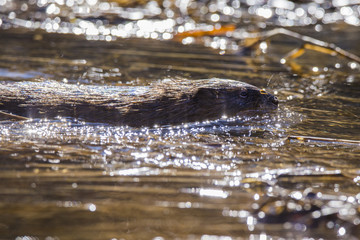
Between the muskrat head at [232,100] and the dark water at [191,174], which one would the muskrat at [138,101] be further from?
the dark water at [191,174]

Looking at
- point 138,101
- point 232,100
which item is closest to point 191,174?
point 138,101

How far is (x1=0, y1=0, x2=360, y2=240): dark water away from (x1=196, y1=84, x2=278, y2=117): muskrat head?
0.33 ft

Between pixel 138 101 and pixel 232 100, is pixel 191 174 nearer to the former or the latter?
pixel 138 101

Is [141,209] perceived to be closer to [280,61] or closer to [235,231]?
[235,231]

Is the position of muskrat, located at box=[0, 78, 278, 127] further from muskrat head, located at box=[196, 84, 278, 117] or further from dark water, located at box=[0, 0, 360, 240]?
dark water, located at box=[0, 0, 360, 240]

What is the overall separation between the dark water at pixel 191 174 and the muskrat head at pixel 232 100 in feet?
0.33

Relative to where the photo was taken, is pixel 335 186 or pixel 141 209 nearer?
pixel 141 209

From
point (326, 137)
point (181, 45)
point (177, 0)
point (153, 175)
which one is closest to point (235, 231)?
point (153, 175)

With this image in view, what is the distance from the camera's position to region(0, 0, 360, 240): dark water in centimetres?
317

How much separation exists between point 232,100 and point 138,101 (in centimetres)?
93

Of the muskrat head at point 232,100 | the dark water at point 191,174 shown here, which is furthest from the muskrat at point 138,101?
the dark water at point 191,174

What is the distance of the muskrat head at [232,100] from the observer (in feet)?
17.2

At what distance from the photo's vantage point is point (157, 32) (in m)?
9.37

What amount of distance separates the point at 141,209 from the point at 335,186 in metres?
→ 1.36
